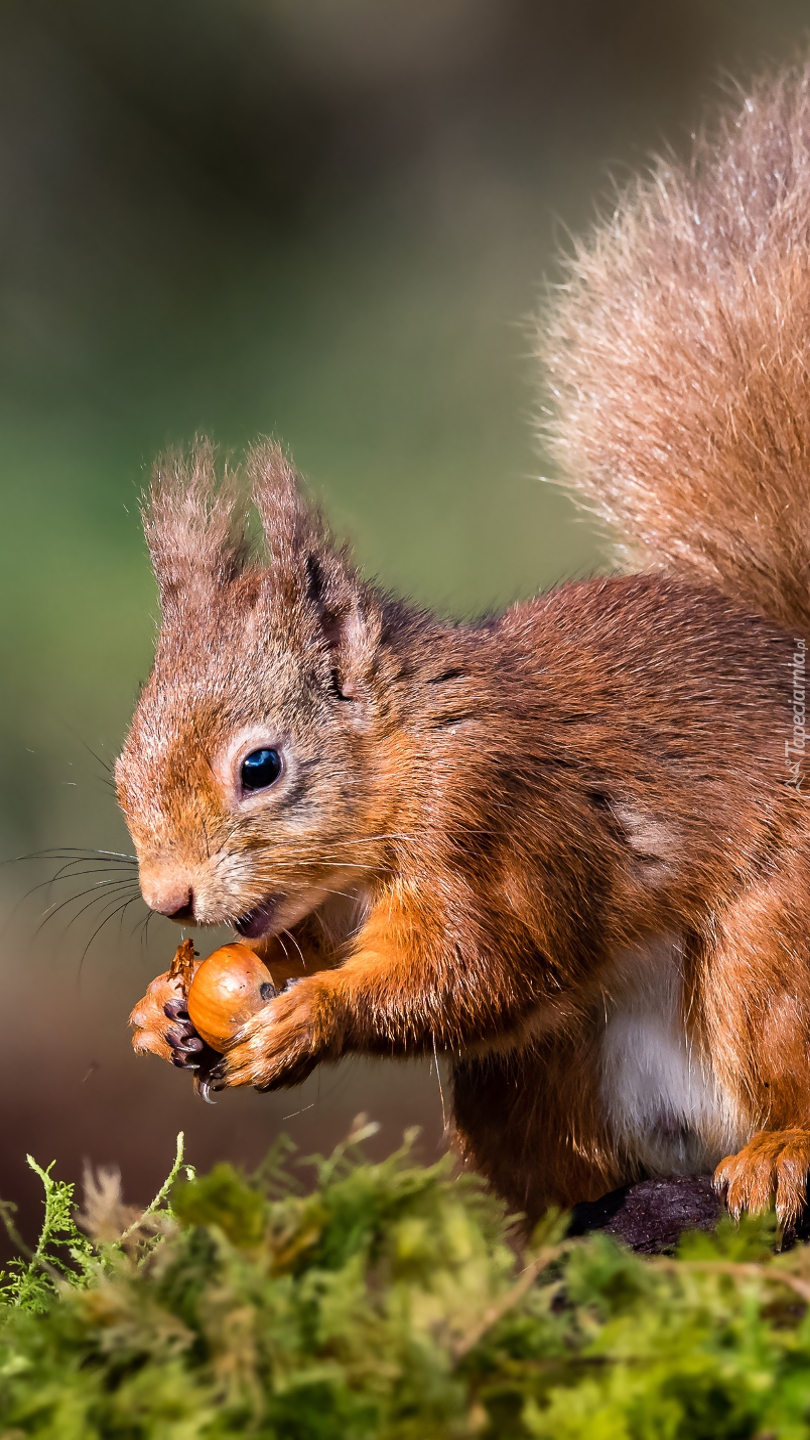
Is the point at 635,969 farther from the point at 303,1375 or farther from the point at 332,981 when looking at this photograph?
the point at 303,1375

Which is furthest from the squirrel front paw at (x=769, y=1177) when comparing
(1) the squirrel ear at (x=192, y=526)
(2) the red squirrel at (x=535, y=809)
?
(1) the squirrel ear at (x=192, y=526)

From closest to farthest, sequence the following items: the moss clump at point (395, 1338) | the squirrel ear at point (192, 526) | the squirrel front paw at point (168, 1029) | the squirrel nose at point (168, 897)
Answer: the moss clump at point (395, 1338) → the squirrel nose at point (168, 897) → the squirrel front paw at point (168, 1029) → the squirrel ear at point (192, 526)

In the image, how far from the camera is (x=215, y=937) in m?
2.64

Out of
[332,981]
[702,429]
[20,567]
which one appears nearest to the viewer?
[332,981]

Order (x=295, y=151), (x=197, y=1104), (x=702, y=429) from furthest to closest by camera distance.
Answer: (x=295, y=151), (x=197, y=1104), (x=702, y=429)

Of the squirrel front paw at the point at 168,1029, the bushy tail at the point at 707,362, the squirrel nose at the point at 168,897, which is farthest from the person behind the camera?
the bushy tail at the point at 707,362

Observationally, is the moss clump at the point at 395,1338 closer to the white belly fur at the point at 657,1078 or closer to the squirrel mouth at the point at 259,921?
the squirrel mouth at the point at 259,921

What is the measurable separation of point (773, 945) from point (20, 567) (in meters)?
2.71

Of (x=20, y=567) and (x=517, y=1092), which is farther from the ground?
(x=20, y=567)

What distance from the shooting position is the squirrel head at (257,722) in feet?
3.35

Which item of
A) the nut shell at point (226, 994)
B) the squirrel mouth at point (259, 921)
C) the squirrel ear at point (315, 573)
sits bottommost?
the nut shell at point (226, 994)

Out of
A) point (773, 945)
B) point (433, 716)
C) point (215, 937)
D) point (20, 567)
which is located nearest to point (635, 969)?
point (773, 945)

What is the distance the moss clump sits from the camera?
1.56ft

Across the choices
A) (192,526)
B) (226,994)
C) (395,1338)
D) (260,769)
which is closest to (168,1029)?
(226,994)
